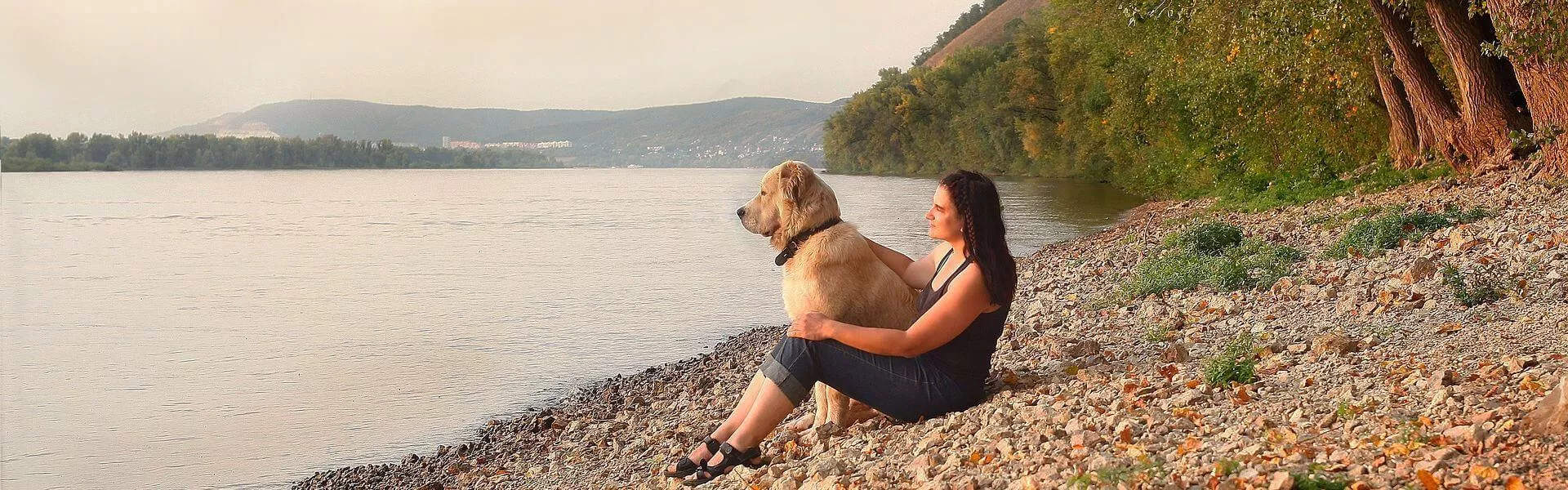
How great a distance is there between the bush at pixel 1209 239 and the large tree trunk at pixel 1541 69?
3.83 m

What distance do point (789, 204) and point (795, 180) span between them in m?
0.13

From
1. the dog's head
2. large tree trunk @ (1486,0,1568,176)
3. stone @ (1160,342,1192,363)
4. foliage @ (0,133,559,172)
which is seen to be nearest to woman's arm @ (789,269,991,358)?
the dog's head

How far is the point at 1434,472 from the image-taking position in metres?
3.70

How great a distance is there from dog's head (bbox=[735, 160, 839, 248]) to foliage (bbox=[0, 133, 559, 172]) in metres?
118

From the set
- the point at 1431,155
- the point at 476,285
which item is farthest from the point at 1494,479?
the point at 476,285

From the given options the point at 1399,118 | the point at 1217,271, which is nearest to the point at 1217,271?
the point at 1217,271

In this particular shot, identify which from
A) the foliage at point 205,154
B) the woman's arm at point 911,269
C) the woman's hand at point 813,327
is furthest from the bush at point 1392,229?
the foliage at point 205,154

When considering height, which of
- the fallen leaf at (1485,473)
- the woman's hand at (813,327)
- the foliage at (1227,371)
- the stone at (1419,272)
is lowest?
the foliage at (1227,371)

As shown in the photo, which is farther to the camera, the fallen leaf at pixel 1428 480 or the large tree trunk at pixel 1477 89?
the large tree trunk at pixel 1477 89

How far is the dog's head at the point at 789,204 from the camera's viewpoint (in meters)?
5.90

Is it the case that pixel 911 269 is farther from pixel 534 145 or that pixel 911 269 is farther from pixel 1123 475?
pixel 534 145

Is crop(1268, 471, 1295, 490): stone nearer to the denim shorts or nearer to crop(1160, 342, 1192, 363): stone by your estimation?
the denim shorts

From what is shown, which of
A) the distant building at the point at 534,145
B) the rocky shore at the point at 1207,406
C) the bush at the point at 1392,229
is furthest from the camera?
the distant building at the point at 534,145

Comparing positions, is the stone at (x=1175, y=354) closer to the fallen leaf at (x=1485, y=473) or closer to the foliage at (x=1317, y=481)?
Result: the foliage at (x=1317, y=481)
